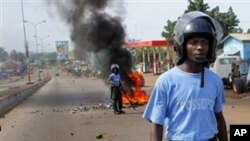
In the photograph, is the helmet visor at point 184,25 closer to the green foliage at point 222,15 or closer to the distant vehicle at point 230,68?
the distant vehicle at point 230,68

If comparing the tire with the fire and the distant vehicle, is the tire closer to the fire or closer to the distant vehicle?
the distant vehicle

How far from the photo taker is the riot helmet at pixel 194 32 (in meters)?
2.85

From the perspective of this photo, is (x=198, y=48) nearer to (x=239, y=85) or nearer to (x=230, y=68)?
(x=239, y=85)

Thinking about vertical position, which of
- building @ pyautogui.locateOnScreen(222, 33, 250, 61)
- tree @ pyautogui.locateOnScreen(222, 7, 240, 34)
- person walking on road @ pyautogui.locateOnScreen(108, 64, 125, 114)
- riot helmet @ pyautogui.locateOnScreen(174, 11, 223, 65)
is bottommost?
person walking on road @ pyautogui.locateOnScreen(108, 64, 125, 114)

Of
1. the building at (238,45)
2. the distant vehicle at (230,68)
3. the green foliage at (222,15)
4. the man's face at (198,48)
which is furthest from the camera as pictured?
the green foliage at (222,15)

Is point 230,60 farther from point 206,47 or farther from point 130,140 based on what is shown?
point 206,47

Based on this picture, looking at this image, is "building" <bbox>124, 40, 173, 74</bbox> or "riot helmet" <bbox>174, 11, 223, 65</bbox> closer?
"riot helmet" <bbox>174, 11, 223, 65</bbox>

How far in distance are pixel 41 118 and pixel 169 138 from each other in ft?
45.1

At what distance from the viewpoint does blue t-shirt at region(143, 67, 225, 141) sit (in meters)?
2.88

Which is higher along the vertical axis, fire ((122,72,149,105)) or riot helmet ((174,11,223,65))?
riot helmet ((174,11,223,65))

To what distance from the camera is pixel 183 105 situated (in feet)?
9.47

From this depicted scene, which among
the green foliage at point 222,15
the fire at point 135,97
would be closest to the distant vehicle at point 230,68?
the fire at point 135,97

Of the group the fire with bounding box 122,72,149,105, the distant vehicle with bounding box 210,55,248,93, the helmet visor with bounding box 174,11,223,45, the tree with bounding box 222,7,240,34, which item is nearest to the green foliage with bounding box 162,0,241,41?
the tree with bounding box 222,7,240,34

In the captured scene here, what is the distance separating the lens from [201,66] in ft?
9.50
